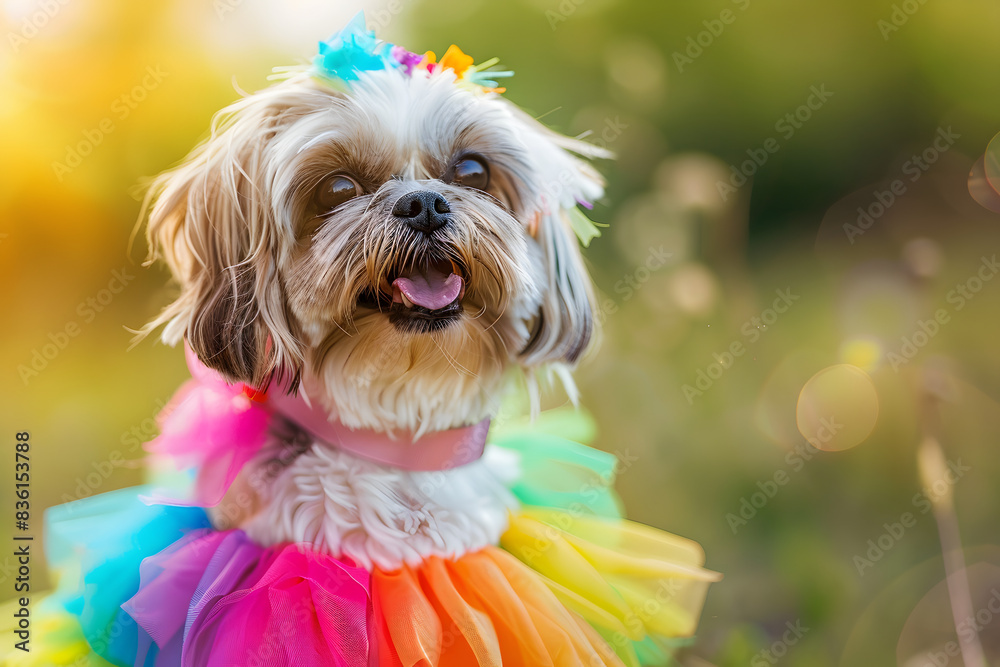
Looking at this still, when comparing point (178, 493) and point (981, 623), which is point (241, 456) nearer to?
point (178, 493)

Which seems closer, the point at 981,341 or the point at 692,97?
the point at 981,341

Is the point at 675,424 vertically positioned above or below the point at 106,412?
above

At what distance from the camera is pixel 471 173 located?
3.76 feet

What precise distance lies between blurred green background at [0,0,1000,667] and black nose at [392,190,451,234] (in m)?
0.86

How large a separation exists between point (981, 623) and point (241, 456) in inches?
83.5

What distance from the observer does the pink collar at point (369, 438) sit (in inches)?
43.7

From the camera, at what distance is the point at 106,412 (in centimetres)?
172

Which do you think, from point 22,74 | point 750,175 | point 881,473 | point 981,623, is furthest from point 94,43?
point 981,623
